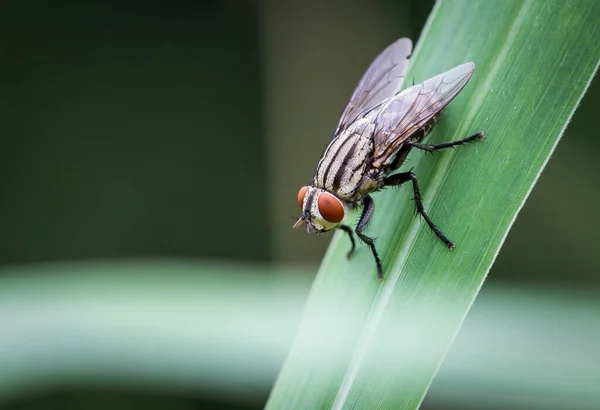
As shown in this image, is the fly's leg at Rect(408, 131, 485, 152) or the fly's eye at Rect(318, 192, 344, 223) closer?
the fly's leg at Rect(408, 131, 485, 152)

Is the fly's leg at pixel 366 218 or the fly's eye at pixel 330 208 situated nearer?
the fly's leg at pixel 366 218

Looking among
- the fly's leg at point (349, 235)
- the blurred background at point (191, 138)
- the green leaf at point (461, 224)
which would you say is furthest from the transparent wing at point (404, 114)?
the blurred background at point (191, 138)

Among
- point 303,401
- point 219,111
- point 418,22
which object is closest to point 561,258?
point 418,22

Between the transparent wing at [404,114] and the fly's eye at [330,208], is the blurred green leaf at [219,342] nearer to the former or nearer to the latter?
the fly's eye at [330,208]

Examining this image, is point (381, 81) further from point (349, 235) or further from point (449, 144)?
point (449, 144)

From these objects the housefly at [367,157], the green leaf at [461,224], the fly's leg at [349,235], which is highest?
the housefly at [367,157]

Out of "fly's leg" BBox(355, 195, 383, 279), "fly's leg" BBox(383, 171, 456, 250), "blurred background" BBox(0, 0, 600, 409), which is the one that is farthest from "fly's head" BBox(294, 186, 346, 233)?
"blurred background" BBox(0, 0, 600, 409)

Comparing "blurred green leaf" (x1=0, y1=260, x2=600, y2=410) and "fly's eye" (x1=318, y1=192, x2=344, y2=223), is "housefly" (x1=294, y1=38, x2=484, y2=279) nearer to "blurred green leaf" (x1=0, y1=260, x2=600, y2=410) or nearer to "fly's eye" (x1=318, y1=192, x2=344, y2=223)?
"fly's eye" (x1=318, y1=192, x2=344, y2=223)
